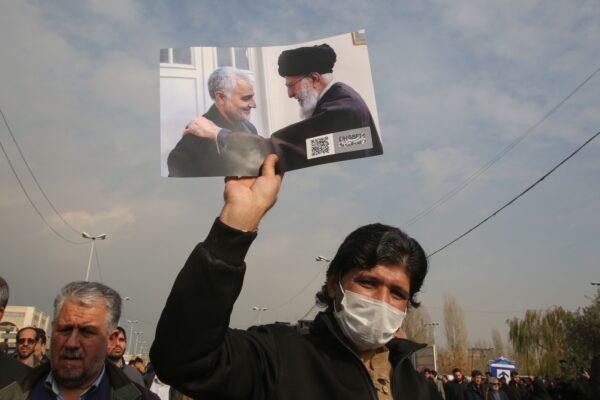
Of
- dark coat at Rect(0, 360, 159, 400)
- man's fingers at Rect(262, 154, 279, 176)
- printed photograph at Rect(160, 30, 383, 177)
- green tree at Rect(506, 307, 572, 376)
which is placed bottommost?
green tree at Rect(506, 307, 572, 376)

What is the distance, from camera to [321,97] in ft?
6.88

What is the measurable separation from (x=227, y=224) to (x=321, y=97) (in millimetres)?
895

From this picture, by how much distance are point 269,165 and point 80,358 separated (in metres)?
1.87

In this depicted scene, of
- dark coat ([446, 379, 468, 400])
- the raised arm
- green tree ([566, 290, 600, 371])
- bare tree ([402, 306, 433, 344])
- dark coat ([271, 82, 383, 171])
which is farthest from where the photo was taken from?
bare tree ([402, 306, 433, 344])

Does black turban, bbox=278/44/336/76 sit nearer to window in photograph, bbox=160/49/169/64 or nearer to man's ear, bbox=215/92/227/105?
man's ear, bbox=215/92/227/105

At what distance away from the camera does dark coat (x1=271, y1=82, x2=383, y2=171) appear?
78.1 inches

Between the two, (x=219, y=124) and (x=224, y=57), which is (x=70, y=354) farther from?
(x=224, y=57)

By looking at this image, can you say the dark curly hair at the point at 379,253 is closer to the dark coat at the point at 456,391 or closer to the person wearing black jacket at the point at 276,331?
the person wearing black jacket at the point at 276,331

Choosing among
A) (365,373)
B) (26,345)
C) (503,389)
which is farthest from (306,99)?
(503,389)

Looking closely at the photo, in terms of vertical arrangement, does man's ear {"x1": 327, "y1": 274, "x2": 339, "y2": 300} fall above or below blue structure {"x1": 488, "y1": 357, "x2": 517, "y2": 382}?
above

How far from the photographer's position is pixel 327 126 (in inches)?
80.3

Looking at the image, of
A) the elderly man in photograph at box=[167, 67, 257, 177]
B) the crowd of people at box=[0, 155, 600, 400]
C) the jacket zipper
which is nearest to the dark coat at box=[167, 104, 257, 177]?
the elderly man in photograph at box=[167, 67, 257, 177]

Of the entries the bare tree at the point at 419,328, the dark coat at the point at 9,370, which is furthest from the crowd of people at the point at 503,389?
the bare tree at the point at 419,328

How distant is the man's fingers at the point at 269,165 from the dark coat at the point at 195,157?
0.58 feet
